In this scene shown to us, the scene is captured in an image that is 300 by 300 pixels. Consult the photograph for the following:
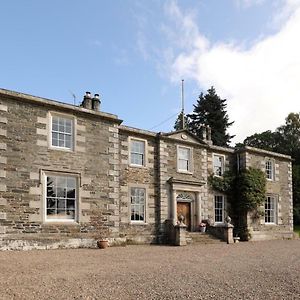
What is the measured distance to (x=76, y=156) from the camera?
18297 mm

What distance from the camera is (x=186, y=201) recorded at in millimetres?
23594

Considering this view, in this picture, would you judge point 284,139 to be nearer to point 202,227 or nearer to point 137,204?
point 202,227

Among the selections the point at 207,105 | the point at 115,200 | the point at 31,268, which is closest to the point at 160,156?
the point at 115,200

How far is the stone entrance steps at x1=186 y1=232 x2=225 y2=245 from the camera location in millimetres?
21445

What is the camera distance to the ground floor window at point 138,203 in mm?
21016

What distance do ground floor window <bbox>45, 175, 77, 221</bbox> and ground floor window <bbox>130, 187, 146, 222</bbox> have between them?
12.7 feet

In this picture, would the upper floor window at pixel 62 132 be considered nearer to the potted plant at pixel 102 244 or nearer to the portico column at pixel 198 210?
the potted plant at pixel 102 244

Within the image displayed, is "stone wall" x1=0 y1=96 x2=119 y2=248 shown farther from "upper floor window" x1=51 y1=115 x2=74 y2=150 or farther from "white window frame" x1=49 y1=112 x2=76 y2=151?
"upper floor window" x1=51 y1=115 x2=74 y2=150

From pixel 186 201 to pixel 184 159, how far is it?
2464 mm

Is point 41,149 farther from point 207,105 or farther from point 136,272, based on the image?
point 207,105

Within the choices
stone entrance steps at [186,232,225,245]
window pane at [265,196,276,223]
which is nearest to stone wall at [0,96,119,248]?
stone entrance steps at [186,232,225,245]

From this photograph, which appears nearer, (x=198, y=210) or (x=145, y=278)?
(x=145, y=278)

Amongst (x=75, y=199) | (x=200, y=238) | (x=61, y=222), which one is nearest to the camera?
(x=61, y=222)

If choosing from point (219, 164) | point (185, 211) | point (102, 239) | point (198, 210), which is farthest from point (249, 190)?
point (102, 239)
